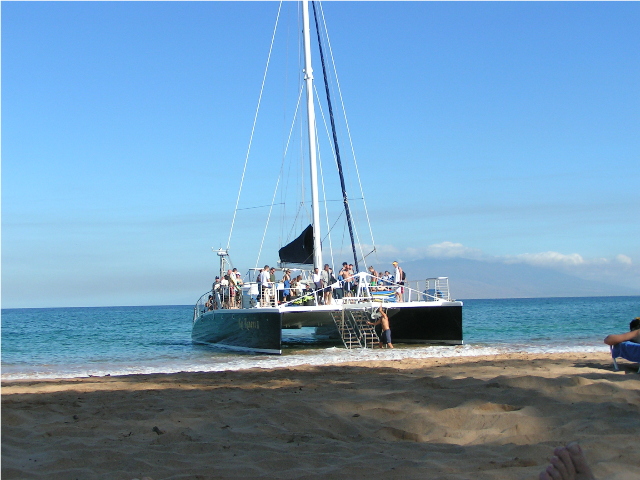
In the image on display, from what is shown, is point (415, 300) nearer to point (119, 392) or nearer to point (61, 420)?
point (119, 392)

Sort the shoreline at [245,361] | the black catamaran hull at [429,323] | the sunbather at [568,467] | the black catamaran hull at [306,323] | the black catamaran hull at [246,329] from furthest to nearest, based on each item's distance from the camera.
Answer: the black catamaran hull at [429,323] → the black catamaran hull at [306,323] → the black catamaran hull at [246,329] → the shoreline at [245,361] → the sunbather at [568,467]

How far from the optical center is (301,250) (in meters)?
20.3

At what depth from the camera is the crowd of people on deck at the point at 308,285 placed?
17500 mm

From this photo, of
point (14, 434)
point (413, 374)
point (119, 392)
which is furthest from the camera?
point (413, 374)

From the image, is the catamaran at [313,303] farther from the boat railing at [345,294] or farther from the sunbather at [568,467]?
the sunbather at [568,467]

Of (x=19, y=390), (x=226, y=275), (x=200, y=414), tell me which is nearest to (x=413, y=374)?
(x=200, y=414)

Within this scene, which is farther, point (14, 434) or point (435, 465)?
point (14, 434)

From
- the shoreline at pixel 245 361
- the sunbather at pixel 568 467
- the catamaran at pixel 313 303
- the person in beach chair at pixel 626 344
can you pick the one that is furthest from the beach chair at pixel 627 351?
the catamaran at pixel 313 303

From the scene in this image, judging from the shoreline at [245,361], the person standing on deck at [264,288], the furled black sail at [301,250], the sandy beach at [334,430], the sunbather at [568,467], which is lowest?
the shoreline at [245,361]

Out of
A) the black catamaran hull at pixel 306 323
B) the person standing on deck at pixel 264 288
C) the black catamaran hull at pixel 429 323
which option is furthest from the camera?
the black catamaran hull at pixel 429 323

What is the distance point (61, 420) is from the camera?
5914 mm

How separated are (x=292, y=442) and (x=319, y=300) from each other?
42.5 ft

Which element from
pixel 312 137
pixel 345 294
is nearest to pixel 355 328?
pixel 345 294

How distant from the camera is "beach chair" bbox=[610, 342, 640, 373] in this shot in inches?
308
